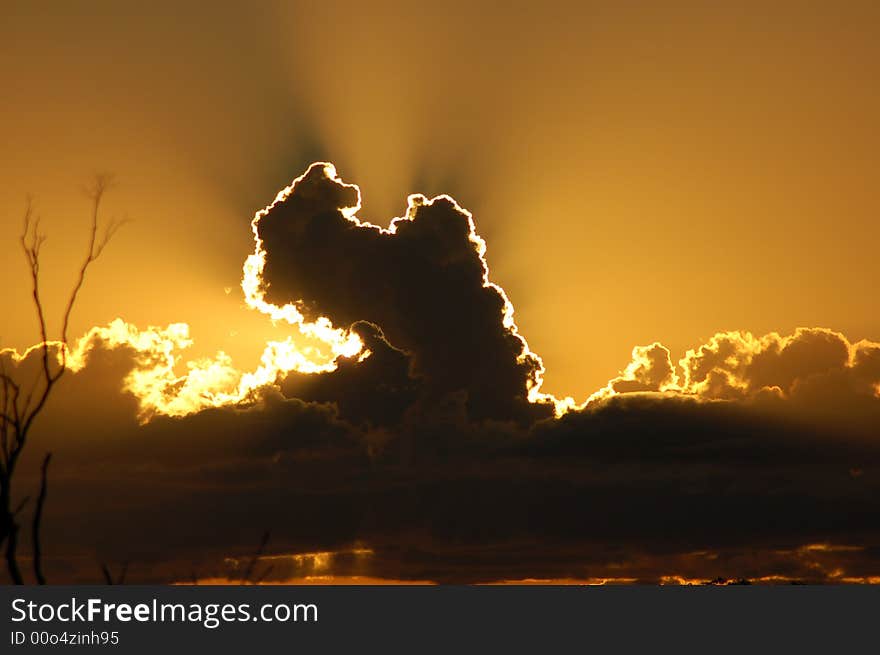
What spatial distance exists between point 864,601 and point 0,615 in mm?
85059

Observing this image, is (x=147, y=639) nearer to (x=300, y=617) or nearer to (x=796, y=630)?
(x=300, y=617)

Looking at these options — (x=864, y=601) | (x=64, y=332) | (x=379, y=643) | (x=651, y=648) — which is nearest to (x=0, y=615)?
(x=64, y=332)

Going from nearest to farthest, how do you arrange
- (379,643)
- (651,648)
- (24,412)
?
1. (24,412)
2. (379,643)
3. (651,648)

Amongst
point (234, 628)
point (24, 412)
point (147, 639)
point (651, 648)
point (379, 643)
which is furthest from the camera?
point (651, 648)

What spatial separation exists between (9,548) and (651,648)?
3040 inches

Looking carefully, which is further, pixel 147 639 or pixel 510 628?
pixel 510 628

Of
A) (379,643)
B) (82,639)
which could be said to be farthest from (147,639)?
(379,643)

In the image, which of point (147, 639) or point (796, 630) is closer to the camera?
point (147, 639)

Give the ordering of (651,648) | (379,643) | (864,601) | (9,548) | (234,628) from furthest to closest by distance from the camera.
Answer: (864,601) < (651,648) < (379,643) < (234,628) < (9,548)

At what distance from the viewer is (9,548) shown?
34781 millimetres

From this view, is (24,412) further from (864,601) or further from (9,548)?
(864,601)

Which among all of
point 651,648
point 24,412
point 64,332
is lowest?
point 651,648

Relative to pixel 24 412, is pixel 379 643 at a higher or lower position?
lower

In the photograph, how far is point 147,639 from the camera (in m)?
77.2
